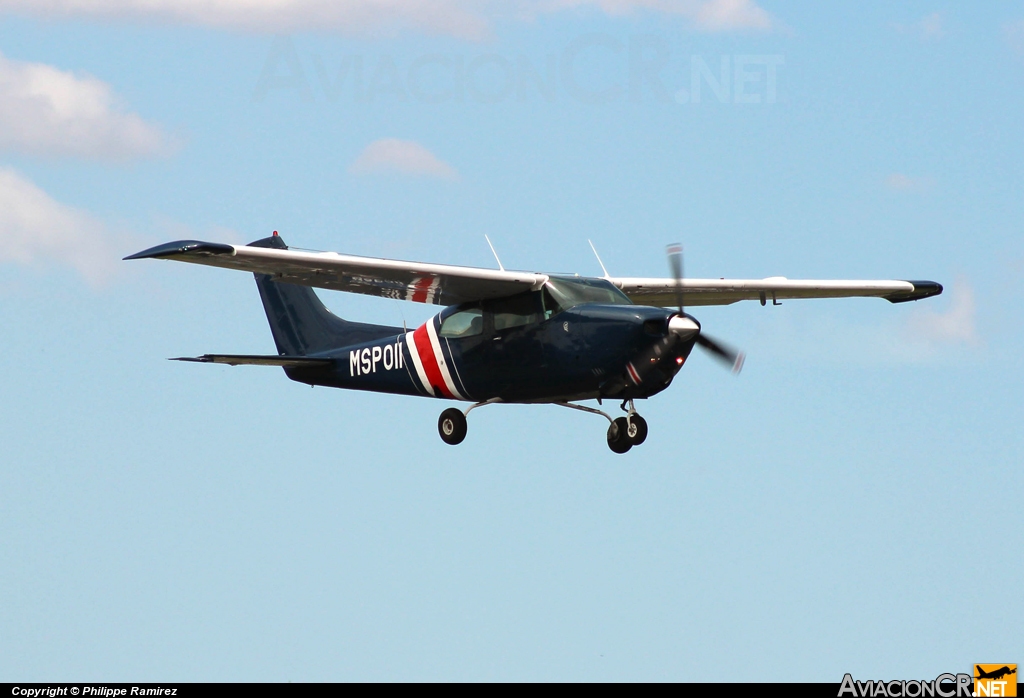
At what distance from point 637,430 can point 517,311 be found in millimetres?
2479

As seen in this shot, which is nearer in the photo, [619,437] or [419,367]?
[619,437]

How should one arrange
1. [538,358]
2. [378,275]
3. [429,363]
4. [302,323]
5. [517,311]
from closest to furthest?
[538,358] < [378,275] < [517,311] < [429,363] < [302,323]

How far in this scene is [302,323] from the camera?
27.1 metres

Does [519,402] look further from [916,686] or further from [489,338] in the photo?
[916,686]

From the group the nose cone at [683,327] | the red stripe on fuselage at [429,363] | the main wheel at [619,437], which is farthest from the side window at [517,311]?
the nose cone at [683,327]

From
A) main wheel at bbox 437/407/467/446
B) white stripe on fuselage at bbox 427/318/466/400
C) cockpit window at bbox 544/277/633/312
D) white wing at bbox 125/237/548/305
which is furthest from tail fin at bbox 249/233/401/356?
cockpit window at bbox 544/277/633/312

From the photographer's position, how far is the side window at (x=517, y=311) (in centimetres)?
2164

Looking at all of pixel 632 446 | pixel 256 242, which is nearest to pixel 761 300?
pixel 632 446

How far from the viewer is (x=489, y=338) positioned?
22.2 metres

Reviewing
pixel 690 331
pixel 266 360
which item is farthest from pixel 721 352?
pixel 266 360

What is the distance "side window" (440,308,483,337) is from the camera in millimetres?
22453

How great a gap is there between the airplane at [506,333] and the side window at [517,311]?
0.6 inches

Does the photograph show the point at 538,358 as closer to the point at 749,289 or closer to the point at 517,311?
the point at 517,311

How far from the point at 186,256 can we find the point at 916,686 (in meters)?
10.4
